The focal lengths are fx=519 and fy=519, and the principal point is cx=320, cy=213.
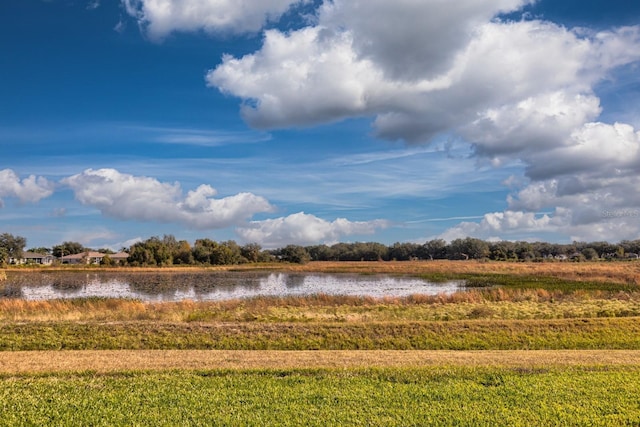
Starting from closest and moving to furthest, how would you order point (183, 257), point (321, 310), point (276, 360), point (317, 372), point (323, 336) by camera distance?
point (317, 372) → point (276, 360) → point (323, 336) → point (321, 310) → point (183, 257)

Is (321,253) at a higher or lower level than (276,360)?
higher

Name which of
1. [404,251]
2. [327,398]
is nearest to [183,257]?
[404,251]

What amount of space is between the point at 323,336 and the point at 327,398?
8.45 m

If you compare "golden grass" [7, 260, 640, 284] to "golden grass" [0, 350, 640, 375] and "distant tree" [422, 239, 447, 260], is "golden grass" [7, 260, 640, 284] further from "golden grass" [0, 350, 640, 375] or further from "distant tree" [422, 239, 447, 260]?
"distant tree" [422, 239, 447, 260]

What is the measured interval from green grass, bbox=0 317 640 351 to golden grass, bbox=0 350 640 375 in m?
2.06

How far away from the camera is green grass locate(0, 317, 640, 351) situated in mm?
16328

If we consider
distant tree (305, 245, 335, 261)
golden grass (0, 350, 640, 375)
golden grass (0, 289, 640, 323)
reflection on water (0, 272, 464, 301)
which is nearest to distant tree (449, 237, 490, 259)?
distant tree (305, 245, 335, 261)

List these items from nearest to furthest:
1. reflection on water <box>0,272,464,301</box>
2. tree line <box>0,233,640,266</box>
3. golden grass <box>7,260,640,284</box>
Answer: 1. reflection on water <box>0,272,464,301</box>
2. golden grass <box>7,260,640,284</box>
3. tree line <box>0,233,640,266</box>

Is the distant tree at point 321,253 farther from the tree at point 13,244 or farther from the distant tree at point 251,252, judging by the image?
the tree at point 13,244

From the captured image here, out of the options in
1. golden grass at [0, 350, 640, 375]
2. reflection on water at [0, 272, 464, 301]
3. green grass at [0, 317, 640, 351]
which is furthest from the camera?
reflection on water at [0, 272, 464, 301]

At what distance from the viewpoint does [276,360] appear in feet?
42.6

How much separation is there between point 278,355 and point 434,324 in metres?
7.38

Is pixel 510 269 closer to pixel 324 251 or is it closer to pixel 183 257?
pixel 183 257

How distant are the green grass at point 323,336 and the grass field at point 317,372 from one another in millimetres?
64
